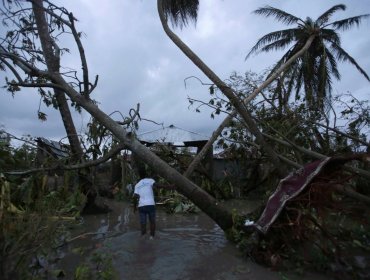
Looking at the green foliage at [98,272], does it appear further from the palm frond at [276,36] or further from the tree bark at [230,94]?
the palm frond at [276,36]

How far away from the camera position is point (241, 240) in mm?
8023

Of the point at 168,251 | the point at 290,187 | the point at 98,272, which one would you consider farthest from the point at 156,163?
the point at 98,272

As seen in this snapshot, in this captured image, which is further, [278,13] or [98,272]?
[278,13]

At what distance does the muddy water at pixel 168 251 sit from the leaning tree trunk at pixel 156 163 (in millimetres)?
634

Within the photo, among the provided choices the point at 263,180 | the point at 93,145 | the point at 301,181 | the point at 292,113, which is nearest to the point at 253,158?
the point at 263,180

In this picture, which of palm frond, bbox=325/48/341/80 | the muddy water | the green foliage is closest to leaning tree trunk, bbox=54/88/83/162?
the muddy water

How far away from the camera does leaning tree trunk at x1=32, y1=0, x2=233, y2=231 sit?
8562 mm

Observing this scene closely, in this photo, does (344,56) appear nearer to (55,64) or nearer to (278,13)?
(278,13)

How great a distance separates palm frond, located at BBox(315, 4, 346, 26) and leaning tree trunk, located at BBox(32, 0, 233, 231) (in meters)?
15.9

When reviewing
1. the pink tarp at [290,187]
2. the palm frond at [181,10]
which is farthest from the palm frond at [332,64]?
the pink tarp at [290,187]

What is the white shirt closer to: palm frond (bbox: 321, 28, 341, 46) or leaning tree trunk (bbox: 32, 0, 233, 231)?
leaning tree trunk (bbox: 32, 0, 233, 231)

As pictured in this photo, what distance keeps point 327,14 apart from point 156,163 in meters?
17.6

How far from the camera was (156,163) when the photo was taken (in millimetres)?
8984

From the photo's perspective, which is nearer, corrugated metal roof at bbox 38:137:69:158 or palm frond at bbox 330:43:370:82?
corrugated metal roof at bbox 38:137:69:158
